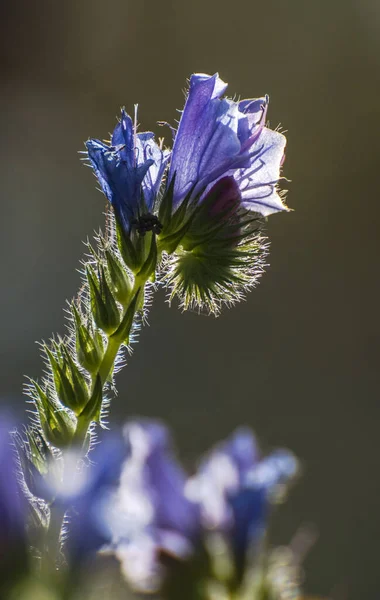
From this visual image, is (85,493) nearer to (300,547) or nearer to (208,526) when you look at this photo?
(208,526)

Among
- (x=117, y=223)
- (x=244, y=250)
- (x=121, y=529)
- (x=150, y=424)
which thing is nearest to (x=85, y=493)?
(x=121, y=529)

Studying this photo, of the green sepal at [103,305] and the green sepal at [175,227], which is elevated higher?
the green sepal at [175,227]

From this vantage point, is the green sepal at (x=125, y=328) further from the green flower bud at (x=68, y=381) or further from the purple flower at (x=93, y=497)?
the purple flower at (x=93, y=497)

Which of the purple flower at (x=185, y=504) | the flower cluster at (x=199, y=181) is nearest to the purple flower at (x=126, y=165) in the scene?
the flower cluster at (x=199, y=181)

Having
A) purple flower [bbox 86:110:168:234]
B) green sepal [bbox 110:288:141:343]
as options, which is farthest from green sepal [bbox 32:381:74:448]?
purple flower [bbox 86:110:168:234]

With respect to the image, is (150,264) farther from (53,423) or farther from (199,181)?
(53,423)
